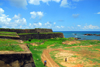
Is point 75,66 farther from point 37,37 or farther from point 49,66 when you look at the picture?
point 37,37

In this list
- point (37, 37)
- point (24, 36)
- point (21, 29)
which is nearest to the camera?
point (24, 36)

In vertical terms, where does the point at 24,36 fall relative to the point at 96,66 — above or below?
above

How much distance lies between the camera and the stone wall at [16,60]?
3509 mm

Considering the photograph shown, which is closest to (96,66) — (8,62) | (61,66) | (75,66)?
(75,66)

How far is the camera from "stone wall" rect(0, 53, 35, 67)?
351cm

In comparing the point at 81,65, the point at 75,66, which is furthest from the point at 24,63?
the point at 81,65

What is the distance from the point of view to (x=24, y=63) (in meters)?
3.85

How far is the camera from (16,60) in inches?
146

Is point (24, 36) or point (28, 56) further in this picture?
point (24, 36)

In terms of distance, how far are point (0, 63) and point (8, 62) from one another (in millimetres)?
300

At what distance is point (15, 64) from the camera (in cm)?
365

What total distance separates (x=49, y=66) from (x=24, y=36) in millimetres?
20007

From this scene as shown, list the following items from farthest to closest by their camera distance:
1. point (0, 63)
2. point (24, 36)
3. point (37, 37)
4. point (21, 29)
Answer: point (21, 29) < point (37, 37) < point (24, 36) < point (0, 63)

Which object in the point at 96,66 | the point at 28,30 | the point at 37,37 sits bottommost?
the point at 96,66
